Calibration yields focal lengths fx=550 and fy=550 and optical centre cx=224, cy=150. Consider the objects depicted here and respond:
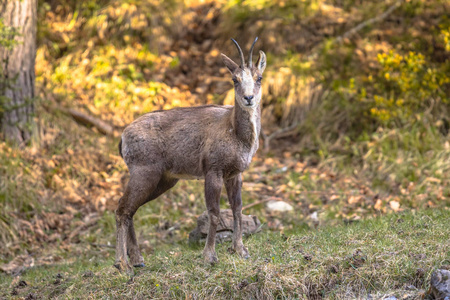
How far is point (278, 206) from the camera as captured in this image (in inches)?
353

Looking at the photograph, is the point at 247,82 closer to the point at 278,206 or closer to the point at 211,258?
the point at 211,258

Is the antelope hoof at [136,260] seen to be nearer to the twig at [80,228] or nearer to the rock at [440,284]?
the twig at [80,228]

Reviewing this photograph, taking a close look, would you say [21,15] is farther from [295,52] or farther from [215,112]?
[295,52]

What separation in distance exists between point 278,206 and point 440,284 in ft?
15.9

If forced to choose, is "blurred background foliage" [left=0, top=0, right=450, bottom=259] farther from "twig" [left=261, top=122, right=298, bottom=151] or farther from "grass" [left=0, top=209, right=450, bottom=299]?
"grass" [left=0, top=209, right=450, bottom=299]

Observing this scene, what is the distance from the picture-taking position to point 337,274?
4801mm

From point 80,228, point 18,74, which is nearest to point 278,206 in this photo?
point 80,228

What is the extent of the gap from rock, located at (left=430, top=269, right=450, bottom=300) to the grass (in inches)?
6.8

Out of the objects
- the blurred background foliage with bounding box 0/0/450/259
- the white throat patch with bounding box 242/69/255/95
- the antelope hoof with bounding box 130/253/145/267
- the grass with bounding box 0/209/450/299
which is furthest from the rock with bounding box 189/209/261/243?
the white throat patch with bounding box 242/69/255/95

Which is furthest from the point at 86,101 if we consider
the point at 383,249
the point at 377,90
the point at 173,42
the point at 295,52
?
the point at 383,249

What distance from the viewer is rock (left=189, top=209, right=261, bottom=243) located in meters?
6.95

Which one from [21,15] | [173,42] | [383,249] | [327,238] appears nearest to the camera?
[383,249]

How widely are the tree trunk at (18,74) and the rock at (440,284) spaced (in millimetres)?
7173

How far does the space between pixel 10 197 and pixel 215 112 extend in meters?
4.26
